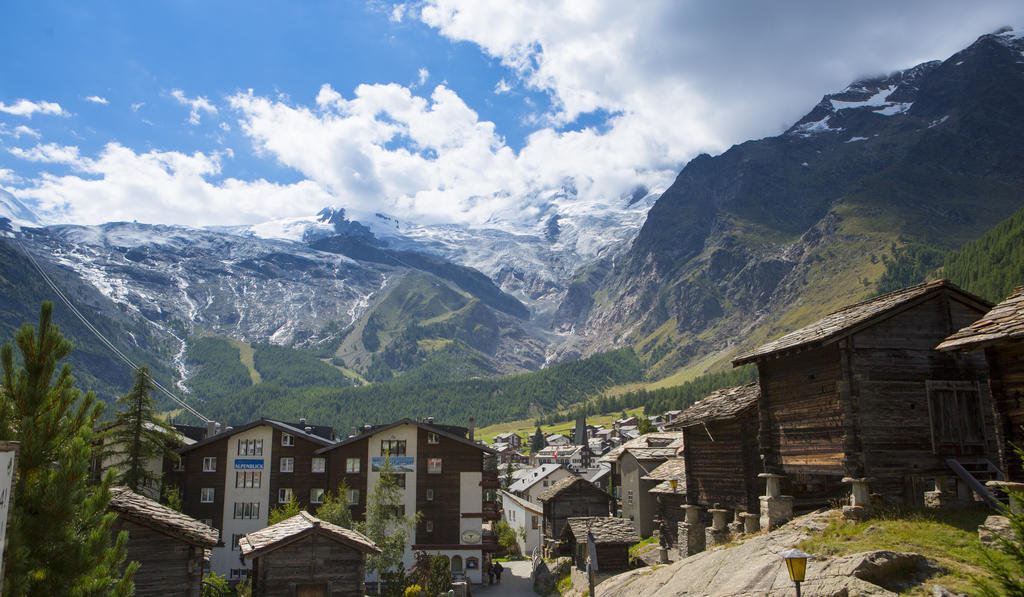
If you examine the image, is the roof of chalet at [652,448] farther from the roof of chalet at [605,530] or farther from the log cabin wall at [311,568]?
the log cabin wall at [311,568]

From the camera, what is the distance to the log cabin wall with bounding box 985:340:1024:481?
679 inches

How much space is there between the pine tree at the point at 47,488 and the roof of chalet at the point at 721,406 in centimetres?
2562

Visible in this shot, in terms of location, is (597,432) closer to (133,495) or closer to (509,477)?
(509,477)

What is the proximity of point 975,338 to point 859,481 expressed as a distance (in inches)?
291

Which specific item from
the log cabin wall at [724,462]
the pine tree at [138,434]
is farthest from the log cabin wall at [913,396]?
the pine tree at [138,434]

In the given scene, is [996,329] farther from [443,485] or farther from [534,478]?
[534,478]

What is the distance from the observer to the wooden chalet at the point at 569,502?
71062 mm

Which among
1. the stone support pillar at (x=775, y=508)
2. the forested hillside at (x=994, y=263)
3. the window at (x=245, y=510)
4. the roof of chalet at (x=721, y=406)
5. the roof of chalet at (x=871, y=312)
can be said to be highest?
the forested hillside at (x=994, y=263)

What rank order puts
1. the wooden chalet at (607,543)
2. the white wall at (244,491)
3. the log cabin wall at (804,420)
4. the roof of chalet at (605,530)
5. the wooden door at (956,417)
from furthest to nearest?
the white wall at (244,491)
the roof of chalet at (605,530)
the wooden chalet at (607,543)
the log cabin wall at (804,420)
the wooden door at (956,417)

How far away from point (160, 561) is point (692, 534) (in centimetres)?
2444

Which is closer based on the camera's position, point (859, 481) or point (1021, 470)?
point (1021, 470)

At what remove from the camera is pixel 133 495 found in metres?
→ 30.1

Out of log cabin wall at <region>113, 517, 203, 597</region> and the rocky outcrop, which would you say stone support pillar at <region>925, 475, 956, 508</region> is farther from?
log cabin wall at <region>113, 517, 203, 597</region>

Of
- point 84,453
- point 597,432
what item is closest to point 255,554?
point 84,453
